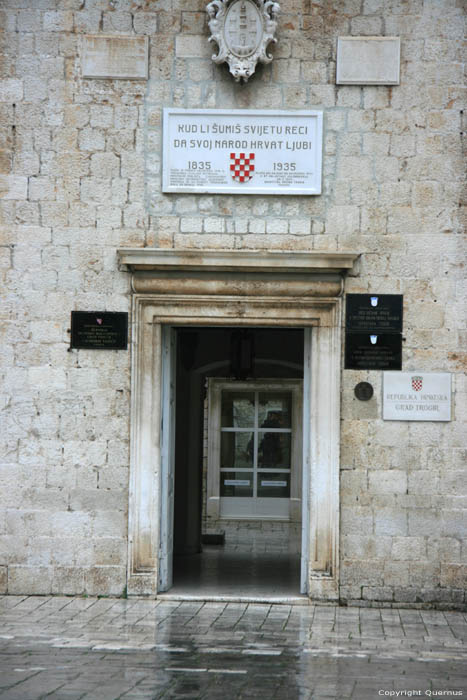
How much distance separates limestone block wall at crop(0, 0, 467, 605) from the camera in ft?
29.4

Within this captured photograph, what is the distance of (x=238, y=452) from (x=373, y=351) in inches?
365

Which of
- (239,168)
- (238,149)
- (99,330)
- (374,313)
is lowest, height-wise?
(99,330)

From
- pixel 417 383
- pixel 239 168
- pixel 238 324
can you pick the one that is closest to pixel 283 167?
pixel 239 168

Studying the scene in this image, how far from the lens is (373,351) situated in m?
8.97

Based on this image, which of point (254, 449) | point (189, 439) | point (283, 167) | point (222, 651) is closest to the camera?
point (222, 651)

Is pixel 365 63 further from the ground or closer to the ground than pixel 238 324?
further from the ground

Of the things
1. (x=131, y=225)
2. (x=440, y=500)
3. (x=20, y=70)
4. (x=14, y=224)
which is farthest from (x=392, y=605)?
(x=20, y=70)

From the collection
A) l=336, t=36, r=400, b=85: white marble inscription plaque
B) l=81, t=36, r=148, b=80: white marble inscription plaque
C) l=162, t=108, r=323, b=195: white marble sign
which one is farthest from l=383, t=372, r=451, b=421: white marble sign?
l=81, t=36, r=148, b=80: white marble inscription plaque

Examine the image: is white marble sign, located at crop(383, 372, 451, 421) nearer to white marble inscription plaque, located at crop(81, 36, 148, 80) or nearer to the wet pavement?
the wet pavement

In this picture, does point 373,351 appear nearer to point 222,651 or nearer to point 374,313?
point 374,313

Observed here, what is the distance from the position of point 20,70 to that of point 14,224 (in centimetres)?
123

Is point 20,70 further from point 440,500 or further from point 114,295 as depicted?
point 440,500

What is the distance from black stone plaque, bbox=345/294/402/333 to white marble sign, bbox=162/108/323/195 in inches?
40.2

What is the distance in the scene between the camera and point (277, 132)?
905cm
